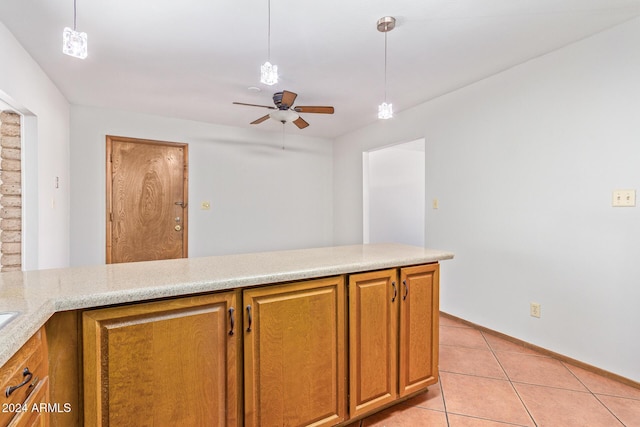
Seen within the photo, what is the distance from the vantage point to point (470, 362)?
237 centimetres

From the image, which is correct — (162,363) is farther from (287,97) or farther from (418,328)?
(287,97)

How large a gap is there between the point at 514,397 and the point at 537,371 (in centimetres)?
48

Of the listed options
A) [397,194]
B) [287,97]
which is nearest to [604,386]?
[287,97]

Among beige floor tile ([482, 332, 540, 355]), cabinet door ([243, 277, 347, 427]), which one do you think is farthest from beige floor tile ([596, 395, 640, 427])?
cabinet door ([243, 277, 347, 427])

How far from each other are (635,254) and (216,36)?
3.14 meters

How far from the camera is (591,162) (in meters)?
2.20

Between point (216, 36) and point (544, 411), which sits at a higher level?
point (216, 36)

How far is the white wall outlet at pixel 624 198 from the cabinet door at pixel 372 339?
5.51 feet

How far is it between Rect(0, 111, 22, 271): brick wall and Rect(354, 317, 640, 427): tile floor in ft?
9.73

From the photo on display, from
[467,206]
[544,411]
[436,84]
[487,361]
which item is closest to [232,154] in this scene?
[436,84]

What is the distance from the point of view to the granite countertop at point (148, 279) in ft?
3.02

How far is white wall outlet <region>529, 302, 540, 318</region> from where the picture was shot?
2.53 m

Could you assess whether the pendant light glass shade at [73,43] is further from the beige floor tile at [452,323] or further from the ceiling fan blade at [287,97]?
the beige floor tile at [452,323]

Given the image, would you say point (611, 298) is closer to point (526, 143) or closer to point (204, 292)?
point (526, 143)
